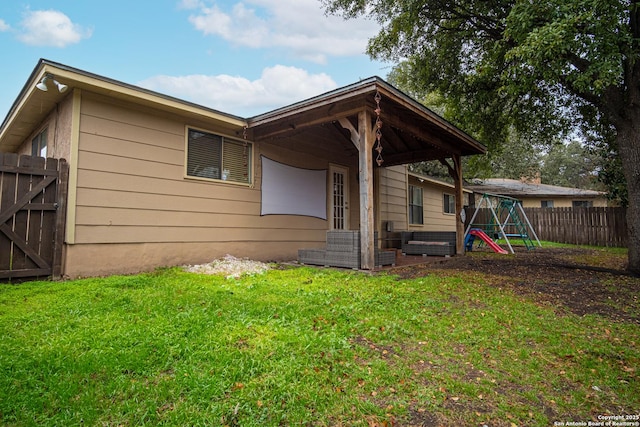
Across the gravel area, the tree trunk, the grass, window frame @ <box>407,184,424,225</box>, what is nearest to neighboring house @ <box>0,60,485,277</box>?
the gravel area

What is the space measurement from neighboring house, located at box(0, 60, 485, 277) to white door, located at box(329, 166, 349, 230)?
0.81 feet

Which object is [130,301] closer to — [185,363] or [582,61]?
[185,363]

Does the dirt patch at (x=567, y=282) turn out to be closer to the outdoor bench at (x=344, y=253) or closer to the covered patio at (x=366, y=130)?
the outdoor bench at (x=344, y=253)

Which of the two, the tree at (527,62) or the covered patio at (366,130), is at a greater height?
the tree at (527,62)

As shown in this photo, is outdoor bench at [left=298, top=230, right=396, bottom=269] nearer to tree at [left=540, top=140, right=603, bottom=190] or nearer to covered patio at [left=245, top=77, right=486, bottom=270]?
covered patio at [left=245, top=77, right=486, bottom=270]

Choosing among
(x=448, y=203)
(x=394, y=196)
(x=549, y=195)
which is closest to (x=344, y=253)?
(x=394, y=196)

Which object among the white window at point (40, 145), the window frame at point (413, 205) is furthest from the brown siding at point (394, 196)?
the white window at point (40, 145)

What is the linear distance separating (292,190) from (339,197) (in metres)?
1.73

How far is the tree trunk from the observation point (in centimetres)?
558

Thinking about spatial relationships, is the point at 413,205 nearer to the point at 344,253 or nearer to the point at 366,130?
the point at 344,253

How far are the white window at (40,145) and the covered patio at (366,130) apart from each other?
3810 mm

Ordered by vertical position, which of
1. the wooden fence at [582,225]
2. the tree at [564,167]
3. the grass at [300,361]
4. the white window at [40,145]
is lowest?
the grass at [300,361]

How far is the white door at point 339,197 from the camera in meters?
8.39

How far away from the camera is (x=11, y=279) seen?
401cm
